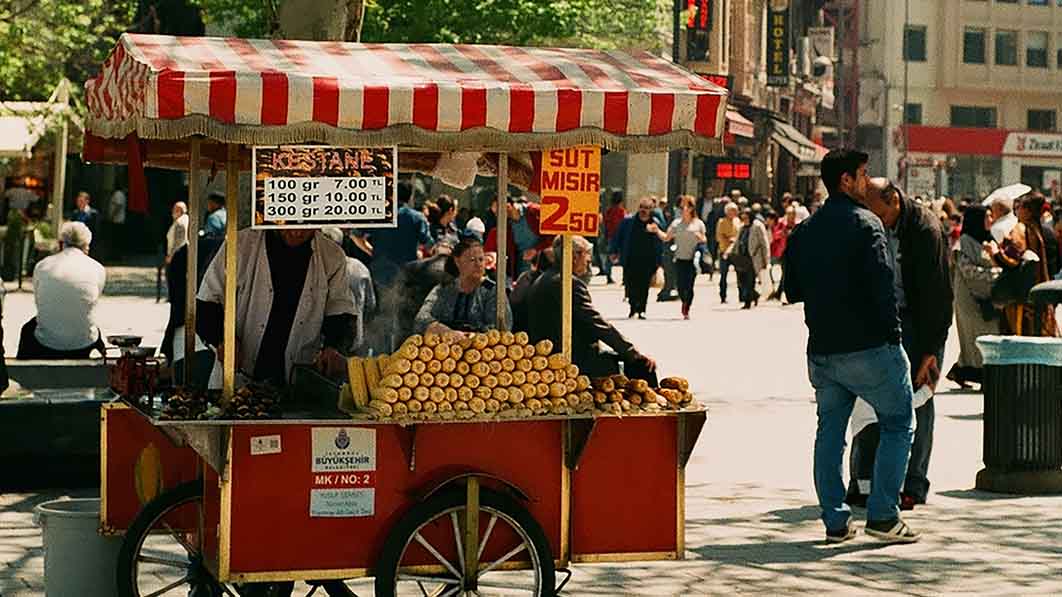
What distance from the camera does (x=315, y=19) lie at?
587 inches

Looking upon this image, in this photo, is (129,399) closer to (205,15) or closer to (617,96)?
(617,96)

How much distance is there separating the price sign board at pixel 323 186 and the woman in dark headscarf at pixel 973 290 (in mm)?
10782

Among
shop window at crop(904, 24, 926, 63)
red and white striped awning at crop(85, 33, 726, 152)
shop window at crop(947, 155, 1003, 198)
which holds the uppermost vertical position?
shop window at crop(904, 24, 926, 63)

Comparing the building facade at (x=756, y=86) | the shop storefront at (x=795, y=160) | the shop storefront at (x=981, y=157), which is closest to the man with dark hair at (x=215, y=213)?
the building facade at (x=756, y=86)

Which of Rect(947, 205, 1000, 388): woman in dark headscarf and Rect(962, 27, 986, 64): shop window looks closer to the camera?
Rect(947, 205, 1000, 388): woman in dark headscarf

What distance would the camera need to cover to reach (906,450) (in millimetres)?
10336

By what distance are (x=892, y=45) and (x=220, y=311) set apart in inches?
3446

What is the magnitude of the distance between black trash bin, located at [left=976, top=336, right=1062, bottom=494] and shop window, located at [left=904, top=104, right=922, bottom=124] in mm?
82149

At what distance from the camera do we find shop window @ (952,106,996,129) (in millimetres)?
95188

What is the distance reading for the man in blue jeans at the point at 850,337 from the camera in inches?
393

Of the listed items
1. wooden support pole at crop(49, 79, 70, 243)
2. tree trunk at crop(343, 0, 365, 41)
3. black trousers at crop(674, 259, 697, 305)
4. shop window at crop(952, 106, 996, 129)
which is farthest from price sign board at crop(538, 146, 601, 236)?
A: shop window at crop(952, 106, 996, 129)

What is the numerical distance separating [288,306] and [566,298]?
1.18m

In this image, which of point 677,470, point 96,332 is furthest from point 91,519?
point 96,332

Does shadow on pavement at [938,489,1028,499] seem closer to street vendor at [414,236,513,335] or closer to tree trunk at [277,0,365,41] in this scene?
street vendor at [414,236,513,335]
